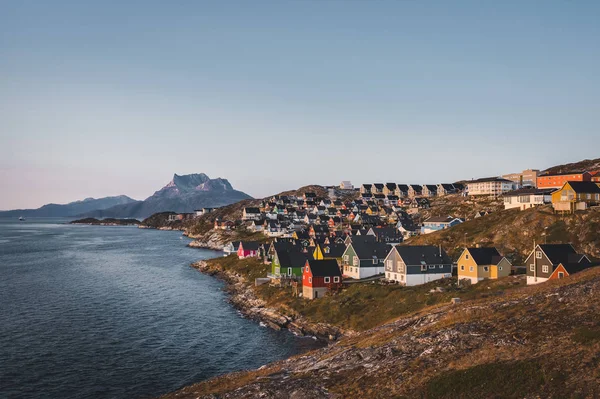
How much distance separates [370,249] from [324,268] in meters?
14.5

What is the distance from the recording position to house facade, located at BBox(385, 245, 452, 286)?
77.6 metres

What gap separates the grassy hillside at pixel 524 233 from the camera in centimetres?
8715

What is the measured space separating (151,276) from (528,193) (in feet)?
328

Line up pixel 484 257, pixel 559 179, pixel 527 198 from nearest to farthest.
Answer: pixel 484 257
pixel 527 198
pixel 559 179

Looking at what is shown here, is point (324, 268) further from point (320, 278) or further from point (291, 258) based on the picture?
point (291, 258)

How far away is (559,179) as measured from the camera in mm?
145875

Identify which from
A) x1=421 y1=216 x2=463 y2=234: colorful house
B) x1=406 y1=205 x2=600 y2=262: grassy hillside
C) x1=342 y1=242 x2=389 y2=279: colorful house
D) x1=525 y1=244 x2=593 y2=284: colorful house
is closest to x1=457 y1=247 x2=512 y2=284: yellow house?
x1=525 y1=244 x2=593 y2=284: colorful house

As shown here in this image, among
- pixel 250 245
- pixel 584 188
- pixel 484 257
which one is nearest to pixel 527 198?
pixel 584 188

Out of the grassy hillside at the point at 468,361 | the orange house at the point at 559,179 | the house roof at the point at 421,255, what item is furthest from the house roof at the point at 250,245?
the orange house at the point at 559,179

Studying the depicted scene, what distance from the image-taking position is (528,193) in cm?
12569

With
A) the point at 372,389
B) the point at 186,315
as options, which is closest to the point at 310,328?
the point at 186,315

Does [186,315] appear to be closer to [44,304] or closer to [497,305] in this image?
[44,304]

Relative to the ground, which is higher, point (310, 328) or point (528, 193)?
point (528, 193)

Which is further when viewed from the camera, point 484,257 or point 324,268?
point 324,268
